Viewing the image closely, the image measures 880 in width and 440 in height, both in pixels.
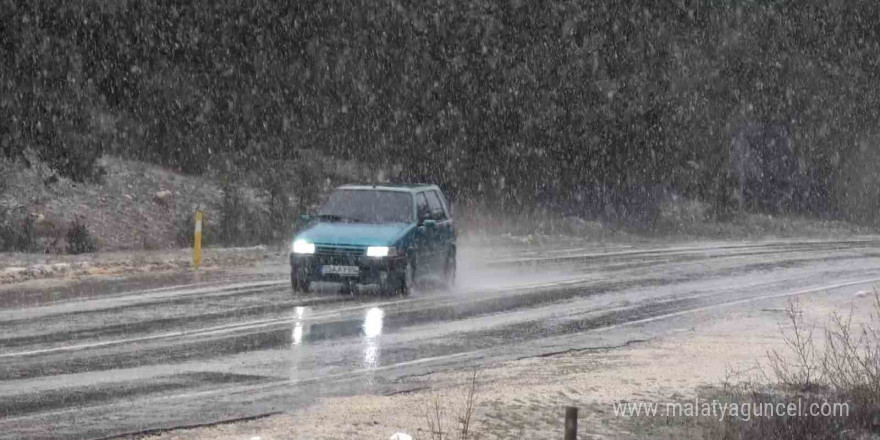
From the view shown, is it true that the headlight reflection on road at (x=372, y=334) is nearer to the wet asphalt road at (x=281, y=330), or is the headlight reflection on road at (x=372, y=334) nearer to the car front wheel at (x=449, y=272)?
the wet asphalt road at (x=281, y=330)

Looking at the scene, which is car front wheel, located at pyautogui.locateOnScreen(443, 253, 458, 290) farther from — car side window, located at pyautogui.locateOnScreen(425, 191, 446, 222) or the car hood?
the car hood

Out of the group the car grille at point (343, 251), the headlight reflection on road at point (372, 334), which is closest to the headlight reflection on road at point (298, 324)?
the headlight reflection on road at point (372, 334)

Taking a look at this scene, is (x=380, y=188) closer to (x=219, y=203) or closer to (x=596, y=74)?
(x=219, y=203)

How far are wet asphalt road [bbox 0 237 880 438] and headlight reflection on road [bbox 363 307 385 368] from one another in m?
0.03

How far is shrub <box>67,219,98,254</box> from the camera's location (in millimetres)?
25547

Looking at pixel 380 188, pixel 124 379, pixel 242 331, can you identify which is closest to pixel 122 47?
pixel 380 188

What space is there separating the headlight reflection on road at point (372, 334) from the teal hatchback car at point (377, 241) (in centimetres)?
123

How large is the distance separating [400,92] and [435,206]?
1747cm

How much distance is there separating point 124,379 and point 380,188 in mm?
9072

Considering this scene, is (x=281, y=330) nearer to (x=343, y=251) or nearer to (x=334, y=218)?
(x=343, y=251)

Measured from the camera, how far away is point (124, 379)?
1116cm

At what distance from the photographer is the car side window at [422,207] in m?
19.6

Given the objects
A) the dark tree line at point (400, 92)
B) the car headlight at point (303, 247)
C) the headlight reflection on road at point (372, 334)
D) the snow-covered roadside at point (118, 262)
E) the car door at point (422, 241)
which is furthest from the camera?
the dark tree line at point (400, 92)

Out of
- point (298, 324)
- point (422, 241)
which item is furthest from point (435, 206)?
point (298, 324)
